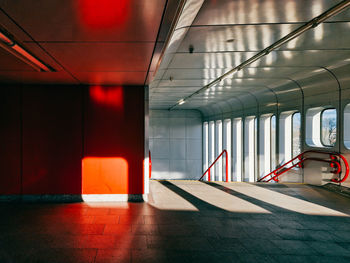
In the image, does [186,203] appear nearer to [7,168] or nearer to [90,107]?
[90,107]

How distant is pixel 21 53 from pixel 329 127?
30.0 feet

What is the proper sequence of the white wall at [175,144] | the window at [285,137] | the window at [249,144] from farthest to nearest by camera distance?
the white wall at [175,144] < the window at [249,144] < the window at [285,137]

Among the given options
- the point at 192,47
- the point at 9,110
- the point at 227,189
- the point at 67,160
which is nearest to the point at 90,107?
the point at 67,160

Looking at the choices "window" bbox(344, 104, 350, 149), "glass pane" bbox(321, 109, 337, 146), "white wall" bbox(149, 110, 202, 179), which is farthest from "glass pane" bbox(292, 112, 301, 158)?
"white wall" bbox(149, 110, 202, 179)

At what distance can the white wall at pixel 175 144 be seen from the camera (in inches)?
941

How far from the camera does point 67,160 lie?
7.32 metres

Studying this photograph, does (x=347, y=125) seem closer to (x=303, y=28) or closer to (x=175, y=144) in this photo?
(x=303, y=28)

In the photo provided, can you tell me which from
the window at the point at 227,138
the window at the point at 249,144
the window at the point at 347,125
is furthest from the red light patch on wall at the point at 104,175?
the window at the point at 227,138

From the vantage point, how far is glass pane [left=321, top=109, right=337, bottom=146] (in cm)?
929

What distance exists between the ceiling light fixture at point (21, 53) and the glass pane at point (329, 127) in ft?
27.7

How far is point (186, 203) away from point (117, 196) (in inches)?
70.6

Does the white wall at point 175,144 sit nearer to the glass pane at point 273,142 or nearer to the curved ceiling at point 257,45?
the glass pane at point 273,142

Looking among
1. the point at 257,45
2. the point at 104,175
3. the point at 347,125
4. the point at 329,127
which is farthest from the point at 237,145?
the point at 257,45

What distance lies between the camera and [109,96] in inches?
293
